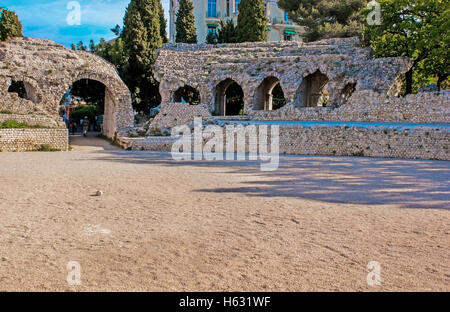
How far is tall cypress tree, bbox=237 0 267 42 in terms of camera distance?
3406 centimetres

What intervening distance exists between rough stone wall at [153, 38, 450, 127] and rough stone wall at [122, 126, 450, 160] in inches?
118

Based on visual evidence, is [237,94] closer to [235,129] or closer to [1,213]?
[235,129]

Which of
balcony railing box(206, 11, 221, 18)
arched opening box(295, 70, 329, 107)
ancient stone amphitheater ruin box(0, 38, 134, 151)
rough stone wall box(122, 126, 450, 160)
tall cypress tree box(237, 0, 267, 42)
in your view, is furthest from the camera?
balcony railing box(206, 11, 221, 18)

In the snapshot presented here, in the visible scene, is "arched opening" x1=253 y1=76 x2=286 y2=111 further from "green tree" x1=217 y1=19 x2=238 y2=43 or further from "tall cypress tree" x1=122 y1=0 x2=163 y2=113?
"green tree" x1=217 y1=19 x2=238 y2=43

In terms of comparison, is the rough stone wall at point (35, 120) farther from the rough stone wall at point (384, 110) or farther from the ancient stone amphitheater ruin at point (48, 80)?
the rough stone wall at point (384, 110)

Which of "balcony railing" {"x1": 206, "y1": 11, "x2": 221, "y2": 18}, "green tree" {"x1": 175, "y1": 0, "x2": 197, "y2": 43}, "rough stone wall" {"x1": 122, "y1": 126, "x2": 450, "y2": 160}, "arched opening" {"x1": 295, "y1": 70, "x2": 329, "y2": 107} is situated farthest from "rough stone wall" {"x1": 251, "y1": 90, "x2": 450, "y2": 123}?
"balcony railing" {"x1": 206, "y1": 11, "x2": 221, "y2": 18}

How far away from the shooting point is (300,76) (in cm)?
2475

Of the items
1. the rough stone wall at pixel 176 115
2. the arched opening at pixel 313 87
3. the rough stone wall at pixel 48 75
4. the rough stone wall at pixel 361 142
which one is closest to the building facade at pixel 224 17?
the arched opening at pixel 313 87

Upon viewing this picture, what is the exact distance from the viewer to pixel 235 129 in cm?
1911

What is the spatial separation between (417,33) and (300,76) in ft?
23.1

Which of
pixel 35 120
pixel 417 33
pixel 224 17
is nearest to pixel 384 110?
pixel 417 33

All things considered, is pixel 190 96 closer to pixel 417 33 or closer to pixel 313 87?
pixel 313 87
